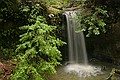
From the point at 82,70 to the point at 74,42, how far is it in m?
1.65

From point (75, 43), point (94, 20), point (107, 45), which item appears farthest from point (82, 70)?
point (94, 20)

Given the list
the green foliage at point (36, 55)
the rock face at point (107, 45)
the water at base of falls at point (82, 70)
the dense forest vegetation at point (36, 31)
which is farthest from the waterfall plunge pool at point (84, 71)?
the green foliage at point (36, 55)

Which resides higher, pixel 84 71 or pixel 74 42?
pixel 74 42

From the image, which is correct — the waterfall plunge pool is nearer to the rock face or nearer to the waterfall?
the rock face

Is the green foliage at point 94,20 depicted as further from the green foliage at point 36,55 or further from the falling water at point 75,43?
the green foliage at point 36,55

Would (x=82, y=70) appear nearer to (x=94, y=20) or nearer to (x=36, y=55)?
(x=94, y=20)

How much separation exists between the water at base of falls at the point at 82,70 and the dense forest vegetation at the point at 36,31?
1.49 metres

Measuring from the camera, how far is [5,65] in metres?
7.05

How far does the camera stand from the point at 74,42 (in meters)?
9.94

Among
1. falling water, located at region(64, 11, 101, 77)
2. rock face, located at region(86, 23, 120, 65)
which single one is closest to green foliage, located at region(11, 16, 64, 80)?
falling water, located at region(64, 11, 101, 77)

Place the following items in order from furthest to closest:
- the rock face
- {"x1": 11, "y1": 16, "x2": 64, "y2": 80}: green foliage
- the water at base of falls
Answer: the rock face
the water at base of falls
{"x1": 11, "y1": 16, "x2": 64, "y2": 80}: green foliage

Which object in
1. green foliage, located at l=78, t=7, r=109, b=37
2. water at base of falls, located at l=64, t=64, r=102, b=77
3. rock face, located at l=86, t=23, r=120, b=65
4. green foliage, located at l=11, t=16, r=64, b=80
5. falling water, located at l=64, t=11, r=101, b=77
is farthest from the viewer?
falling water, located at l=64, t=11, r=101, b=77

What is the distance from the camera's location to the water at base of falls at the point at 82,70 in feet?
27.5

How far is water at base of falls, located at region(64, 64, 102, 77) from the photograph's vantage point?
330 inches
